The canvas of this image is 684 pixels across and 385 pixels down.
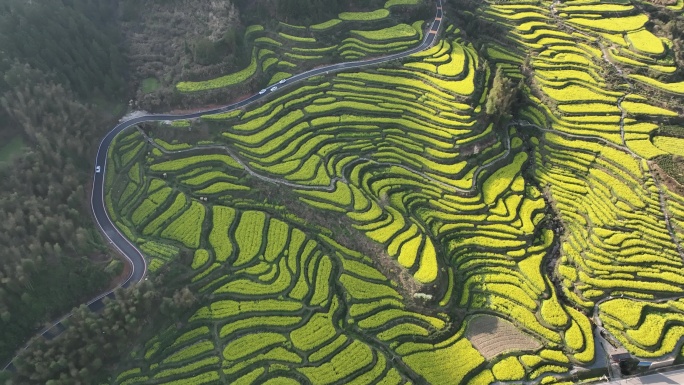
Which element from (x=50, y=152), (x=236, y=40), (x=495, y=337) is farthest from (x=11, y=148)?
(x=495, y=337)

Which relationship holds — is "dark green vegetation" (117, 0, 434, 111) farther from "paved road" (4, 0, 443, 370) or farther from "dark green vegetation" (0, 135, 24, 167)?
"dark green vegetation" (0, 135, 24, 167)

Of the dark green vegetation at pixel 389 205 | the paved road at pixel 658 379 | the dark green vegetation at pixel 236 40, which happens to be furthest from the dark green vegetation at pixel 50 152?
the paved road at pixel 658 379

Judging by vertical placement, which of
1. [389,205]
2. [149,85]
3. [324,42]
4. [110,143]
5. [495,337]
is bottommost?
[495,337]

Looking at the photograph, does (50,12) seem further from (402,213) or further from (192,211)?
(402,213)

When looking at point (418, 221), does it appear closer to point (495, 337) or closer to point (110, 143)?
point (495, 337)

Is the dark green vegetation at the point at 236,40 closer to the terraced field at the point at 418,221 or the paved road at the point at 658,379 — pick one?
the terraced field at the point at 418,221

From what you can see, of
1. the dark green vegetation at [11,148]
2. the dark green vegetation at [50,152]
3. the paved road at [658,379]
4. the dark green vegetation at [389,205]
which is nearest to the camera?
the paved road at [658,379]

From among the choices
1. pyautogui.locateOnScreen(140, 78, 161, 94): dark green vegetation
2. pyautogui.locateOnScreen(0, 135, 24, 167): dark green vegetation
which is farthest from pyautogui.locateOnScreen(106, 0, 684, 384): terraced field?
pyautogui.locateOnScreen(0, 135, 24, 167): dark green vegetation
